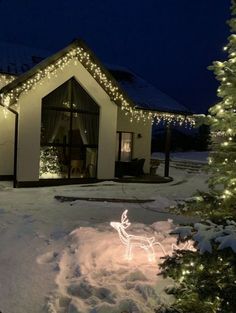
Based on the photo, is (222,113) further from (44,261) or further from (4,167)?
(4,167)

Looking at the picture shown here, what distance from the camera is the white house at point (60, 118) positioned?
14234 millimetres

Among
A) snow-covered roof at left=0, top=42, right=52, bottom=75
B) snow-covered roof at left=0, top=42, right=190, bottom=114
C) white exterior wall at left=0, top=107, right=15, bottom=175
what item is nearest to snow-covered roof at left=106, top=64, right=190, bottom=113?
snow-covered roof at left=0, top=42, right=190, bottom=114

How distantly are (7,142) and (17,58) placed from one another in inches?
190

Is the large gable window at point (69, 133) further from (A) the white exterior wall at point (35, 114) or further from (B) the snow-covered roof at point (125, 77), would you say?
(B) the snow-covered roof at point (125, 77)

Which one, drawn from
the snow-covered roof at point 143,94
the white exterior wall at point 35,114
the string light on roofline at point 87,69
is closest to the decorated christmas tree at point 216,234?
the string light on roofline at point 87,69

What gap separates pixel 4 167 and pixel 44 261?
984 cm

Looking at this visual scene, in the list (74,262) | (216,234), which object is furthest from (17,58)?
(216,234)

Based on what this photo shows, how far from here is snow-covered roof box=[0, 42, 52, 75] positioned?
1673 centimetres

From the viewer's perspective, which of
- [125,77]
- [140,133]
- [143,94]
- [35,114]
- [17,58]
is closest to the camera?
[35,114]

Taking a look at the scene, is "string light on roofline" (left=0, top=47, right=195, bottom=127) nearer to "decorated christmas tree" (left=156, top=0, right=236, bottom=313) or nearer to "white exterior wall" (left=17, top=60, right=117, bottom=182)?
"white exterior wall" (left=17, top=60, right=117, bottom=182)

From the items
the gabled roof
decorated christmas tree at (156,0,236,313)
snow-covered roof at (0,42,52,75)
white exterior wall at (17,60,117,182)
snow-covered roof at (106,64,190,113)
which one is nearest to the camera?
decorated christmas tree at (156,0,236,313)

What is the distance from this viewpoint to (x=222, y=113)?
15.7ft

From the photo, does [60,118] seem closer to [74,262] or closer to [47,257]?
[47,257]

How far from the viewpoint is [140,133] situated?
63.7 ft
